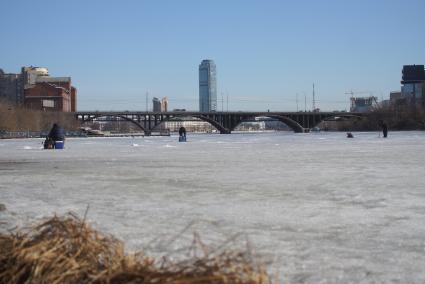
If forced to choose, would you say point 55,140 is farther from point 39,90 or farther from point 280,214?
point 39,90

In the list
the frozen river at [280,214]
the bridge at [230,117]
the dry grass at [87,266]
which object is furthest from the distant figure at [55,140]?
the bridge at [230,117]

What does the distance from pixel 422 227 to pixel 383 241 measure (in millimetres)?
809

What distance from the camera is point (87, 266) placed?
6.11ft

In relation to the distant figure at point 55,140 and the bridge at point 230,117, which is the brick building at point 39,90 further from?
the distant figure at point 55,140

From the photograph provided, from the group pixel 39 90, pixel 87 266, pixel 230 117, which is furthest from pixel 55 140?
pixel 39 90

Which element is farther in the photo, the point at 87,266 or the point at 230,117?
the point at 230,117

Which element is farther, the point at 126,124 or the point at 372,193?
the point at 126,124

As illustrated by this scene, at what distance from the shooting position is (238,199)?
6.07 m

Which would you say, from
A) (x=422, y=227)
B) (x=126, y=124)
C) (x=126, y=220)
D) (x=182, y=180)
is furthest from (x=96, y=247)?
(x=126, y=124)

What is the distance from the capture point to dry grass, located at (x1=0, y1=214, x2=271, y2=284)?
5.29ft

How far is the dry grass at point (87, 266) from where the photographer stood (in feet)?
5.29

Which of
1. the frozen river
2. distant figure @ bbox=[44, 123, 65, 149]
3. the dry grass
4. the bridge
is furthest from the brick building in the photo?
the dry grass

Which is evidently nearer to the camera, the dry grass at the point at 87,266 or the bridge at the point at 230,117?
the dry grass at the point at 87,266

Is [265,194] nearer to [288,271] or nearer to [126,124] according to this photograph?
[288,271]
